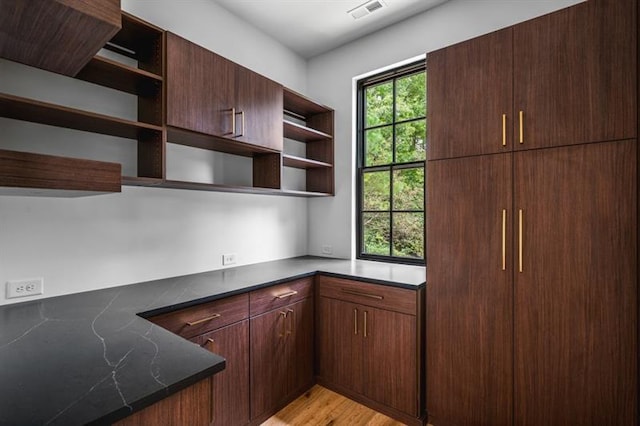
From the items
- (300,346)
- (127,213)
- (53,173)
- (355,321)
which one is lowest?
(300,346)

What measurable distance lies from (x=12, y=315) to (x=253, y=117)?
5.54ft

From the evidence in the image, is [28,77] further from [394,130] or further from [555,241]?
Result: [555,241]

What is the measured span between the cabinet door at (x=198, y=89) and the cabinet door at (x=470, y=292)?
1388 millimetres

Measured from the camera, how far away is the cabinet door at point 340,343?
231 centimetres

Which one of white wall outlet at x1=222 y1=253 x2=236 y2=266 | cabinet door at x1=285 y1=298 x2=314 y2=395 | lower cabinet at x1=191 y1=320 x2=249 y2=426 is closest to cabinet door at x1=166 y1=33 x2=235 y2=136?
white wall outlet at x1=222 y1=253 x2=236 y2=266

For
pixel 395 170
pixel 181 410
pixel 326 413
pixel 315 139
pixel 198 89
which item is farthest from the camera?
pixel 315 139

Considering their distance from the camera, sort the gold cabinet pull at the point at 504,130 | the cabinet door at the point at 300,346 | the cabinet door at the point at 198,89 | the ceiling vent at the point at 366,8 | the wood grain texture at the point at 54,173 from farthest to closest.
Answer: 1. the ceiling vent at the point at 366,8
2. the cabinet door at the point at 300,346
3. the cabinet door at the point at 198,89
4. the gold cabinet pull at the point at 504,130
5. the wood grain texture at the point at 54,173

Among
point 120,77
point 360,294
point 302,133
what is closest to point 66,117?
point 120,77

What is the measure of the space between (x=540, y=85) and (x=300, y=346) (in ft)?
7.20

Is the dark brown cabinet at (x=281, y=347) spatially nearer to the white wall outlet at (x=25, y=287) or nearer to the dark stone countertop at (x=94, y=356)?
the dark stone countertop at (x=94, y=356)

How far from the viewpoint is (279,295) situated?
7.22 feet

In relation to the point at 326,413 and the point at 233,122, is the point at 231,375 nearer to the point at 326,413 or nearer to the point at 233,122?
the point at 326,413

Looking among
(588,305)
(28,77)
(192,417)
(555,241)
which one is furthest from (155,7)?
(588,305)

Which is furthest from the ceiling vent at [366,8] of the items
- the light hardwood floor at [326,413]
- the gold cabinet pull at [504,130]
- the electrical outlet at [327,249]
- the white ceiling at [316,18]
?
the light hardwood floor at [326,413]
